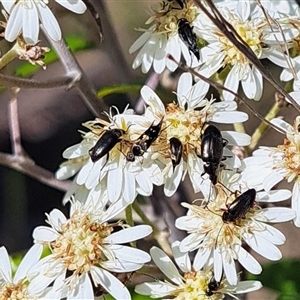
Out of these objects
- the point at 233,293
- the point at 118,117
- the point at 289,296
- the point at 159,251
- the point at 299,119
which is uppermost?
the point at 118,117

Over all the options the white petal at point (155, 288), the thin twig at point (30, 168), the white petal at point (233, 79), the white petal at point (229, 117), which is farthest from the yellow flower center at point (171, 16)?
the white petal at point (155, 288)

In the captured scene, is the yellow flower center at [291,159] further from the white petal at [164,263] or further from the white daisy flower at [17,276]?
the white daisy flower at [17,276]

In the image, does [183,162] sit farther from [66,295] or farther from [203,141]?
[66,295]

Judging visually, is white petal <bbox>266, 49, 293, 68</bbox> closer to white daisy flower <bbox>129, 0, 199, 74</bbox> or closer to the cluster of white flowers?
the cluster of white flowers

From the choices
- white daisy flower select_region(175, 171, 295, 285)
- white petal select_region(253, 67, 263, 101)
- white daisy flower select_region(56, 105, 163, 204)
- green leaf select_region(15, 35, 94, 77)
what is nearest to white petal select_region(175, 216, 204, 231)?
white daisy flower select_region(175, 171, 295, 285)

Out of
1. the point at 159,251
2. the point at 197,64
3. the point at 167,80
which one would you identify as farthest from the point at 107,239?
the point at 167,80

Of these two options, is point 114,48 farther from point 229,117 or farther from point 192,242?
point 192,242

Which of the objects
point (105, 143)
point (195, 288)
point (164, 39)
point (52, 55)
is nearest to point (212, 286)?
point (195, 288)
